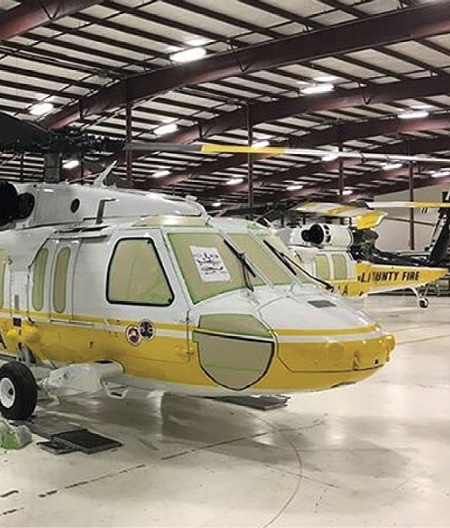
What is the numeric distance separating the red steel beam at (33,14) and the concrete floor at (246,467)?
6.87m

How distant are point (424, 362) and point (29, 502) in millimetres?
7107

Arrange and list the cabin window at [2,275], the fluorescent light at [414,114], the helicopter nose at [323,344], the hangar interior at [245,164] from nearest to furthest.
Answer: the hangar interior at [245,164], the helicopter nose at [323,344], the cabin window at [2,275], the fluorescent light at [414,114]

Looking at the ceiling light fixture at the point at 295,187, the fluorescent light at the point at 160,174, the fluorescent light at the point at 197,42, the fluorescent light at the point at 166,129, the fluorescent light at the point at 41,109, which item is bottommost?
the ceiling light fixture at the point at 295,187

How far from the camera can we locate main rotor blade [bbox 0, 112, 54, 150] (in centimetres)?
602

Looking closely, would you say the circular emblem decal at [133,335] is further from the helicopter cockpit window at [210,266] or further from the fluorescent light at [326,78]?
the fluorescent light at [326,78]

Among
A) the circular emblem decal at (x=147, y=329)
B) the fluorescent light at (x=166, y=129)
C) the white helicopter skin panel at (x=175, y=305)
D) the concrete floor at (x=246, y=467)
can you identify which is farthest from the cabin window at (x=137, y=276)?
the fluorescent light at (x=166, y=129)

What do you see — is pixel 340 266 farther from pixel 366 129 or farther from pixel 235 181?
pixel 235 181

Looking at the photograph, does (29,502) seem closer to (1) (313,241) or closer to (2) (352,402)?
(2) (352,402)

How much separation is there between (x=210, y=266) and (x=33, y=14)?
26.3 ft

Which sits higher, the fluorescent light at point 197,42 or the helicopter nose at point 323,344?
the fluorescent light at point 197,42

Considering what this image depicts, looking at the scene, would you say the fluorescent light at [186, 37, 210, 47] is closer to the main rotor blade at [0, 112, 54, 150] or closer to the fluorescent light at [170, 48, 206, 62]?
the fluorescent light at [170, 48, 206, 62]

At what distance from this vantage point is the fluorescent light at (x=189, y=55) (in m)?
14.2

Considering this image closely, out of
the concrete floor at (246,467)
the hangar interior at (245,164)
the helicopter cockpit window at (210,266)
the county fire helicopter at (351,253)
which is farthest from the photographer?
the county fire helicopter at (351,253)

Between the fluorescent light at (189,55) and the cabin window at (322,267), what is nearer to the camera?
the fluorescent light at (189,55)
